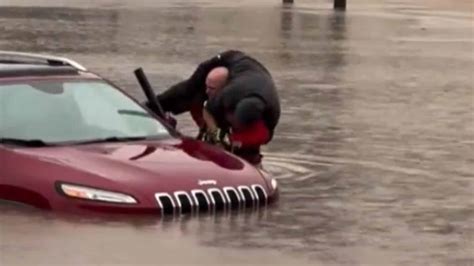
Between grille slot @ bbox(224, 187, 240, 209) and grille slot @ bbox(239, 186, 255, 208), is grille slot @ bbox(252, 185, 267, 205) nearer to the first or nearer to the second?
grille slot @ bbox(239, 186, 255, 208)

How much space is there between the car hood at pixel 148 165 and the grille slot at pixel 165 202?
0.04 meters

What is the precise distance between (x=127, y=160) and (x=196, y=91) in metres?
3.46

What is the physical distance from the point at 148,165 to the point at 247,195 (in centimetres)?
80

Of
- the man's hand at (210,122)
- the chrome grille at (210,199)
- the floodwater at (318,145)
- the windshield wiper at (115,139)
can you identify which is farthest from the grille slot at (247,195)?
the man's hand at (210,122)

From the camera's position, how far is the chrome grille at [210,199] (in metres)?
11.3

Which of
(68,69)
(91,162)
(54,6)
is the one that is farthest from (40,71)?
(54,6)

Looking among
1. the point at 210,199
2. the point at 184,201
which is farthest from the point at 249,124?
the point at 184,201

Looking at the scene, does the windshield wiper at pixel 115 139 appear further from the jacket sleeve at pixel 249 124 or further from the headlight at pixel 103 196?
the jacket sleeve at pixel 249 124

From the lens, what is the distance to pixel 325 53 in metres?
32.5

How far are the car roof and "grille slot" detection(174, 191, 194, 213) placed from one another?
1905 mm

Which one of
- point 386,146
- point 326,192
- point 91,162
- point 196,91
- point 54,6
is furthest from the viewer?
point 54,6

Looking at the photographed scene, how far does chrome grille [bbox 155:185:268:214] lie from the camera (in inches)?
444

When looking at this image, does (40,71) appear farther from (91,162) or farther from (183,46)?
(183,46)

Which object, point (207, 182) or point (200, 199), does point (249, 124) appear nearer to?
point (207, 182)
